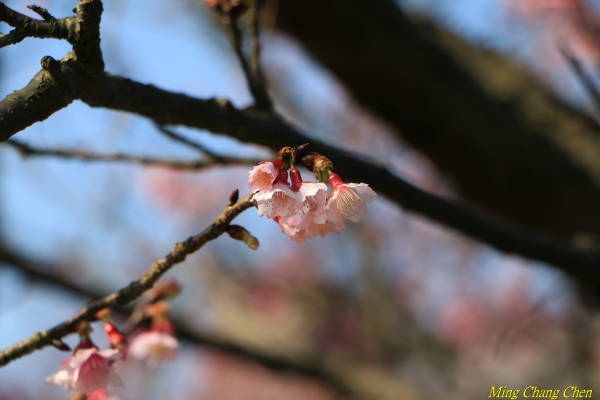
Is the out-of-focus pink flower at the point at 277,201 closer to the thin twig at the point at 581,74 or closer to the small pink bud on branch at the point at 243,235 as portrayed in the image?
the small pink bud on branch at the point at 243,235

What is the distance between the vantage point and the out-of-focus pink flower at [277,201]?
818mm

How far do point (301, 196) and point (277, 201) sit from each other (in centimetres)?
4

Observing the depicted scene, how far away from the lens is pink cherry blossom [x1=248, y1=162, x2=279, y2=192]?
2.77ft

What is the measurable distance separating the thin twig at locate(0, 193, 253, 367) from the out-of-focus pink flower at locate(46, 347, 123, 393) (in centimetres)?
8

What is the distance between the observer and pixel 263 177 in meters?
0.86

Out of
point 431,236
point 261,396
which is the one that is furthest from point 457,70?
point 261,396

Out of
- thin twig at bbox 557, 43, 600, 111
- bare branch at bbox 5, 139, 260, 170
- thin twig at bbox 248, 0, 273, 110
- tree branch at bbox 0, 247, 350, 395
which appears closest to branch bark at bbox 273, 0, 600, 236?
thin twig at bbox 557, 43, 600, 111

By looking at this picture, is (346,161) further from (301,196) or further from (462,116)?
(462,116)

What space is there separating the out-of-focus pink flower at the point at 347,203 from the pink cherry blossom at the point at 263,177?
0.10 m

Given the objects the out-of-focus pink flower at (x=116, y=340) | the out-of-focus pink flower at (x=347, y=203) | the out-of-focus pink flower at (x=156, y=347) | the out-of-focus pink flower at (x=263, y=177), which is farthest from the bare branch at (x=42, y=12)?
the out-of-focus pink flower at (x=156, y=347)

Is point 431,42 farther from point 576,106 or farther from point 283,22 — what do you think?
point 576,106

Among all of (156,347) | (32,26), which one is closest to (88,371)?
(156,347)

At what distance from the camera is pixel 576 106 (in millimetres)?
3162

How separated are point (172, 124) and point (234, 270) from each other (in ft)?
18.1
